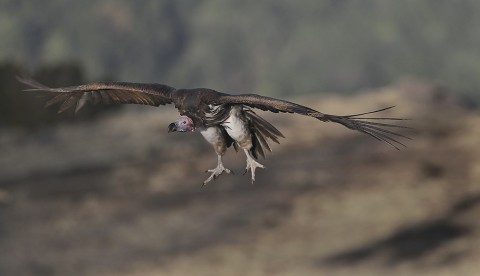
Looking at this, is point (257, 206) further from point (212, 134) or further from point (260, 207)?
point (212, 134)

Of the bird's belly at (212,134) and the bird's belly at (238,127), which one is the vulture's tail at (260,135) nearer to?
the bird's belly at (238,127)

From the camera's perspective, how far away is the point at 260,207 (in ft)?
134

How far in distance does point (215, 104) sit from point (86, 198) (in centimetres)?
3357

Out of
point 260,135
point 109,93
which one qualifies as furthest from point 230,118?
point 109,93

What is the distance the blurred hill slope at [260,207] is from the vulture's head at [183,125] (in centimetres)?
2467

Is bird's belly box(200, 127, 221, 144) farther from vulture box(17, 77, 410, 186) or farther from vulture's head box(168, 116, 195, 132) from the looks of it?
vulture's head box(168, 116, 195, 132)

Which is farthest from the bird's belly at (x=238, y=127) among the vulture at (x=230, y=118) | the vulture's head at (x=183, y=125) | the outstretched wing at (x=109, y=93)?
the outstretched wing at (x=109, y=93)

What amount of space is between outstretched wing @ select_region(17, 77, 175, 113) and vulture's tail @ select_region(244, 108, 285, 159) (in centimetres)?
91

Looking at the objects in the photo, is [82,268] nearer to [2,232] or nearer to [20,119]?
[2,232]

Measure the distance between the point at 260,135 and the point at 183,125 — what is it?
1641mm

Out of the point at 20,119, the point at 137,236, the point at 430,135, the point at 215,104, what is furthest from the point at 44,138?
the point at 215,104

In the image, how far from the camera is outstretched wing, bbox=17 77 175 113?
1118 centimetres

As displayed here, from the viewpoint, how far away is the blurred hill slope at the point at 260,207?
A: 121 feet

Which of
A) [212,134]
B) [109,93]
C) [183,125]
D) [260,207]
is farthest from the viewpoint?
[260,207]
